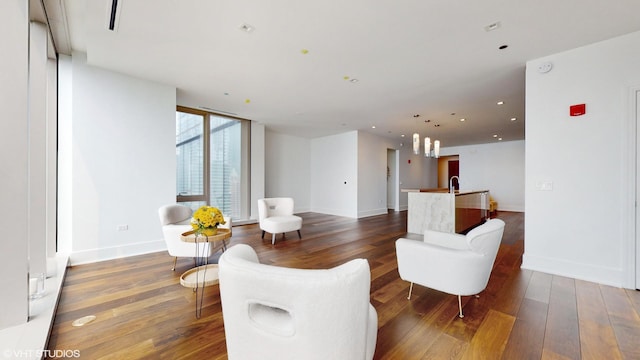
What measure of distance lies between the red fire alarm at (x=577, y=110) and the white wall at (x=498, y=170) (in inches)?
268

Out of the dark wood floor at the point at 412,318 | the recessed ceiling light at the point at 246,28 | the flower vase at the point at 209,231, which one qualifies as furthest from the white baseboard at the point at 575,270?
the recessed ceiling light at the point at 246,28

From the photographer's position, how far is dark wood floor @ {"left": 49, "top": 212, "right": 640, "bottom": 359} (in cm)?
162

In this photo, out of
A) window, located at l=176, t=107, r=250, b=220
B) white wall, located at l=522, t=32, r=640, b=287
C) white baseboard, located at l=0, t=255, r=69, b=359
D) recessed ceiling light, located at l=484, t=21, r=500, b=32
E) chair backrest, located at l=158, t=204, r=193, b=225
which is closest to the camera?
white baseboard, located at l=0, t=255, r=69, b=359

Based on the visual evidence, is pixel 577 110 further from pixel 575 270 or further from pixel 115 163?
pixel 115 163

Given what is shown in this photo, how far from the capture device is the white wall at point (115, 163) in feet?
10.9

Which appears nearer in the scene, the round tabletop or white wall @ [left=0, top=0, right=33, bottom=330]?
white wall @ [left=0, top=0, right=33, bottom=330]

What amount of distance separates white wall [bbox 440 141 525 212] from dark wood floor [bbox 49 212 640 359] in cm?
685

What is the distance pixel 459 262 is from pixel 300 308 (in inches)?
64.5

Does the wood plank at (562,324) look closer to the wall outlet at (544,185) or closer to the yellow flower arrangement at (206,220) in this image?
the wall outlet at (544,185)

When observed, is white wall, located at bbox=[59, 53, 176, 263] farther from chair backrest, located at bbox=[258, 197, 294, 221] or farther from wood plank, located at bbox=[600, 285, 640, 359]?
wood plank, located at bbox=[600, 285, 640, 359]

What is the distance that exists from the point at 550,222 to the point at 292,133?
6.64 meters

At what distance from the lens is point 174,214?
11.4 ft

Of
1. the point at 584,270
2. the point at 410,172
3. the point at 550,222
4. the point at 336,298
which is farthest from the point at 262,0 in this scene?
the point at 410,172

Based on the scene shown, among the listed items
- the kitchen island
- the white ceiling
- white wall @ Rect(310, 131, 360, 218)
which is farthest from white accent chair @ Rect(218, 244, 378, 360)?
white wall @ Rect(310, 131, 360, 218)
